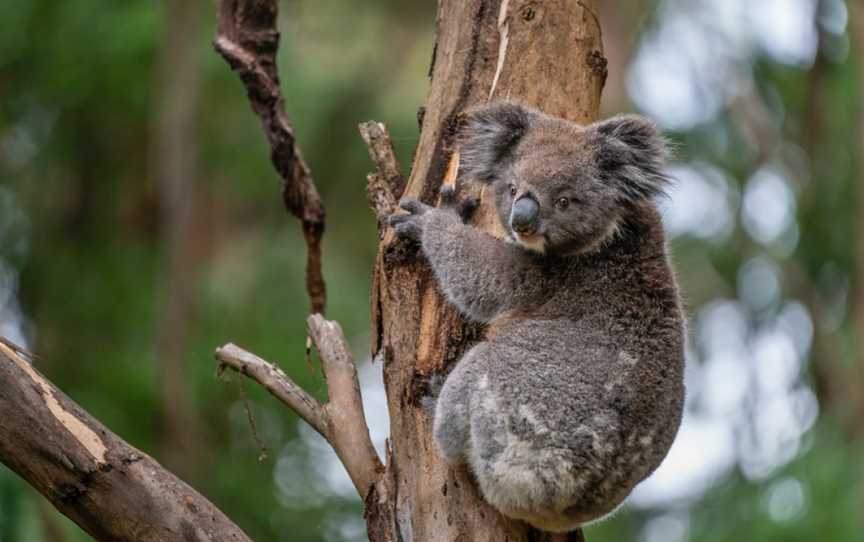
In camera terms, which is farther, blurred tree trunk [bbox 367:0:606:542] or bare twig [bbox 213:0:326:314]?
bare twig [bbox 213:0:326:314]

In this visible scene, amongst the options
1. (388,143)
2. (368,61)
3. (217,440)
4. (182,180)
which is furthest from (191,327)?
(368,61)

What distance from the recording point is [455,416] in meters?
3.99

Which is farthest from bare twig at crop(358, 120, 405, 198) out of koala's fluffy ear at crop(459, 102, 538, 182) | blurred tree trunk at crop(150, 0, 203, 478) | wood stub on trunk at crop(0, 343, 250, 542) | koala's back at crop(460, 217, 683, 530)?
blurred tree trunk at crop(150, 0, 203, 478)

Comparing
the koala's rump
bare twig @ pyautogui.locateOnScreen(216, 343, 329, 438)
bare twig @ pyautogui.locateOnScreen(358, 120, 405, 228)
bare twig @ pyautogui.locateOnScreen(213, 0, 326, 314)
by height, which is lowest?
the koala's rump

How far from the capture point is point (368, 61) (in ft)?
44.4

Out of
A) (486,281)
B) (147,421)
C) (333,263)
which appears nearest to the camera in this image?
(486,281)

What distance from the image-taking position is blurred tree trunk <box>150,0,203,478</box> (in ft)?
25.4

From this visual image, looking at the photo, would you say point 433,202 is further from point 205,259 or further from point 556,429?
point 205,259

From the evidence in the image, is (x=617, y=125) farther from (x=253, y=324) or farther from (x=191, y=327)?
(x=253, y=324)

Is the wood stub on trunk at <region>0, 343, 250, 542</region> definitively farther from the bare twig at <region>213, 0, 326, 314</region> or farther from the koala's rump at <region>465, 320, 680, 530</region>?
the bare twig at <region>213, 0, 326, 314</region>

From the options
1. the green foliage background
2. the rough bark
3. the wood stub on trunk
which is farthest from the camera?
the green foliage background

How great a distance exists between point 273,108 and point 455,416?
199 centimetres

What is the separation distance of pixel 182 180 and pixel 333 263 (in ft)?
16.0

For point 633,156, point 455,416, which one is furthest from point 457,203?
point 455,416
